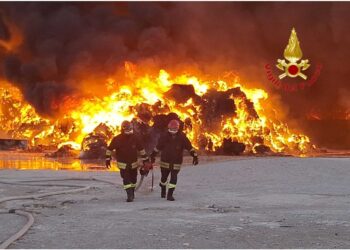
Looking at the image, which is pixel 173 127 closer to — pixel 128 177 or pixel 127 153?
pixel 127 153

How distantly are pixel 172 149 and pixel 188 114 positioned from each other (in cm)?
1861

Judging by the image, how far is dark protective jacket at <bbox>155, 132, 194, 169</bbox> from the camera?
9711 mm

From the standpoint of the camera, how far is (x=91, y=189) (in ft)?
36.7

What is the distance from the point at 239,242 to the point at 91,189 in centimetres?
629

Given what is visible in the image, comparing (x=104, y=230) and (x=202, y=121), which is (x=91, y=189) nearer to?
(x=104, y=230)

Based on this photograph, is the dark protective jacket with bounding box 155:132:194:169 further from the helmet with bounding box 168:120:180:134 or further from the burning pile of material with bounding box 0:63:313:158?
the burning pile of material with bounding box 0:63:313:158

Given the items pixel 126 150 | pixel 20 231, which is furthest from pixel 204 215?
pixel 20 231

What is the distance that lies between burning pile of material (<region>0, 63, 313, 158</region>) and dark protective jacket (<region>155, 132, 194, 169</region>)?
1577 cm

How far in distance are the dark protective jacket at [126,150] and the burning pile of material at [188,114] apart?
15.8 metres

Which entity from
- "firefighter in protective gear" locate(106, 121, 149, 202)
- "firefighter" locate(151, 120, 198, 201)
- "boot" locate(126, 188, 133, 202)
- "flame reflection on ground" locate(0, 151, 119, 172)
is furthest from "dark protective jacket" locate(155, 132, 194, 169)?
"flame reflection on ground" locate(0, 151, 119, 172)

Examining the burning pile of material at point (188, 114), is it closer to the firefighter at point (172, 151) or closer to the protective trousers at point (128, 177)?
the firefighter at point (172, 151)

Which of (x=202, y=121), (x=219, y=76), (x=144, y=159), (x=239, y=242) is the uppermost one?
(x=219, y=76)

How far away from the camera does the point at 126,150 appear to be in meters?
9.48

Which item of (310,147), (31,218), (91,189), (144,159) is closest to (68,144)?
(310,147)
